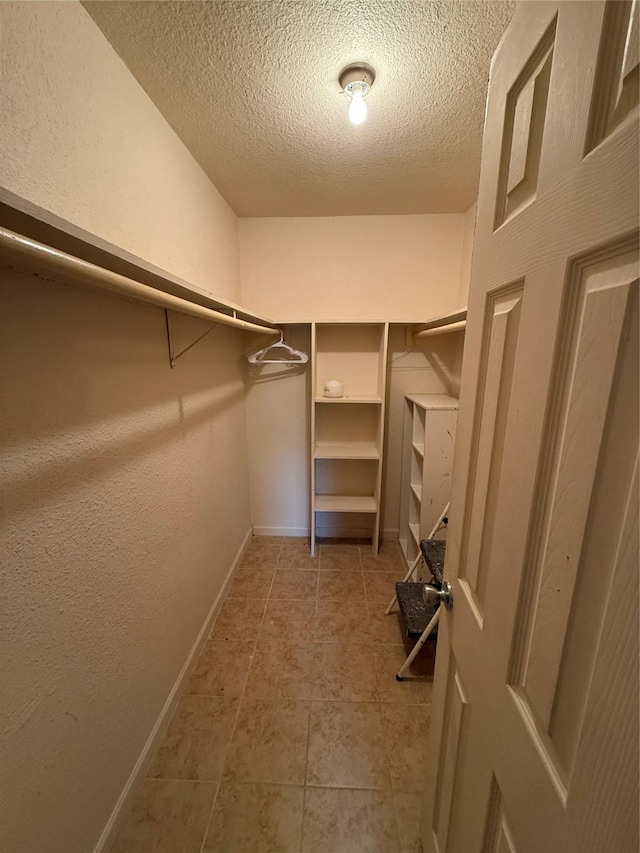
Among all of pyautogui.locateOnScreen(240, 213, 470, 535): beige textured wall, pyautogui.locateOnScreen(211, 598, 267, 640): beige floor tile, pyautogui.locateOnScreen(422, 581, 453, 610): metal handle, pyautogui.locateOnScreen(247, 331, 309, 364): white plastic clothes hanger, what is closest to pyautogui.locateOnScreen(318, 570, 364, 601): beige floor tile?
pyautogui.locateOnScreen(211, 598, 267, 640): beige floor tile

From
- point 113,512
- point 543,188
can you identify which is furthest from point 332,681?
point 543,188

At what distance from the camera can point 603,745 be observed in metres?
0.32

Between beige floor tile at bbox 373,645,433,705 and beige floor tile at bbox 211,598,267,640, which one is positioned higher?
beige floor tile at bbox 373,645,433,705

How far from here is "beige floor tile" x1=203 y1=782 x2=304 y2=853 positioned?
40.6 inches

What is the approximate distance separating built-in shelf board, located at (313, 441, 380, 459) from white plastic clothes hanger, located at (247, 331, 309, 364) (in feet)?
2.23

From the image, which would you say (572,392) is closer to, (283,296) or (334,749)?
(334,749)

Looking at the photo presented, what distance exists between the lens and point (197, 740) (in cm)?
131

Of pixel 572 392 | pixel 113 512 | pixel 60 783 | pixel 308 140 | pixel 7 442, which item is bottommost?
pixel 60 783

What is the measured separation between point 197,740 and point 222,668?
315mm

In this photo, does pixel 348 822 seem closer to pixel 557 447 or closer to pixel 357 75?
pixel 557 447

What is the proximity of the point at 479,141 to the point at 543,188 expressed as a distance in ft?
4.89

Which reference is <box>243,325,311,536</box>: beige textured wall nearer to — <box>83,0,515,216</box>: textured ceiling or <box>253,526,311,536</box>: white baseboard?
<box>253,526,311,536</box>: white baseboard

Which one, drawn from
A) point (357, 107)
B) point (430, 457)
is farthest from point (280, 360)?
point (357, 107)

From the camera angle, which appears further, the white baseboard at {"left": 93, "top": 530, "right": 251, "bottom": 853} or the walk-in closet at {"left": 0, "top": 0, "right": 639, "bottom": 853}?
the white baseboard at {"left": 93, "top": 530, "right": 251, "bottom": 853}
